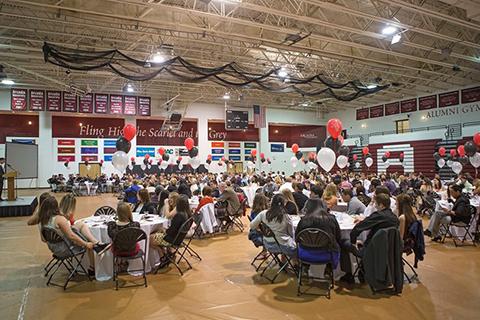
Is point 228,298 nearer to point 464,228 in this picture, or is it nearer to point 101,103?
point 464,228

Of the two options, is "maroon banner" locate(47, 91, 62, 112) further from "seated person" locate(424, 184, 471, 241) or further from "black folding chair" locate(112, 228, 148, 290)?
"seated person" locate(424, 184, 471, 241)

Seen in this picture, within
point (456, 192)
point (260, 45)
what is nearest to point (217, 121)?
point (260, 45)

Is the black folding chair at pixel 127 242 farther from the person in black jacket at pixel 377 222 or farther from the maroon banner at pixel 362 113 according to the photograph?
the maroon banner at pixel 362 113

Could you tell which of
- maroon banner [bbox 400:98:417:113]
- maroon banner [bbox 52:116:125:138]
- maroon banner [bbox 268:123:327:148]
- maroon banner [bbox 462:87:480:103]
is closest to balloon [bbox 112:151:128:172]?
maroon banner [bbox 52:116:125:138]

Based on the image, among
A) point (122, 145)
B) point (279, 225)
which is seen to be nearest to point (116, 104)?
point (122, 145)

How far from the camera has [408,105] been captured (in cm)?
2061

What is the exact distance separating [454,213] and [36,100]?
Answer: 17977 millimetres

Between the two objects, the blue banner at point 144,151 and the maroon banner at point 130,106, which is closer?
the maroon banner at point 130,106

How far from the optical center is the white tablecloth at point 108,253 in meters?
4.29

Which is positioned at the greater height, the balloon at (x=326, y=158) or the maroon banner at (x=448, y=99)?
the maroon banner at (x=448, y=99)

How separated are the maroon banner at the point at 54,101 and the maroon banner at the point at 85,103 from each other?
0.99 m

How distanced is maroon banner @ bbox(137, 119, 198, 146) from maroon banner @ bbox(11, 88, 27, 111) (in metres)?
7.15

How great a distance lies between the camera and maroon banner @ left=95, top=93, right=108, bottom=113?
59.5 feet

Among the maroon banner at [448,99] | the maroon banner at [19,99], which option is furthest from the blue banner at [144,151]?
the maroon banner at [448,99]
